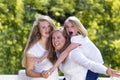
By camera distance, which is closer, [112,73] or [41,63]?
[112,73]

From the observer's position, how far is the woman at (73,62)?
114 inches

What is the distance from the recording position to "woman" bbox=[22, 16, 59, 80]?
301 centimetres

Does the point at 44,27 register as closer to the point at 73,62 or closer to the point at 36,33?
the point at 36,33

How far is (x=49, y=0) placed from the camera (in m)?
6.99

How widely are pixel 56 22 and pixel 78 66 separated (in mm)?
4069

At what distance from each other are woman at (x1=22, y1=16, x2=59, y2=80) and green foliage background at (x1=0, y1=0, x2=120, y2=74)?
3.79 m

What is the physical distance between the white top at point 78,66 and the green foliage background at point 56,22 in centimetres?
389

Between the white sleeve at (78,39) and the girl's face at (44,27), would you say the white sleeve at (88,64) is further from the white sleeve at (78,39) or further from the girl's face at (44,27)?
the girl's face at (44,27)

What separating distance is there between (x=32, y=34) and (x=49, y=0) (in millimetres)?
3948

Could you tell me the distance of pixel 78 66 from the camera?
2963mm

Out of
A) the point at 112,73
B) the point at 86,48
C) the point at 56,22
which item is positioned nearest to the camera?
the point at 112,73

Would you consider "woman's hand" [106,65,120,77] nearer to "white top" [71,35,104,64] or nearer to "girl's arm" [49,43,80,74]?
"white top" [71,35,104,64]

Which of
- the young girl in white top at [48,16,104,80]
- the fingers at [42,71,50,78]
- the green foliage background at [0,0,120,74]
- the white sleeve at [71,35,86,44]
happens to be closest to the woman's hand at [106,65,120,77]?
the young girl in white top at [48,16,104,80]

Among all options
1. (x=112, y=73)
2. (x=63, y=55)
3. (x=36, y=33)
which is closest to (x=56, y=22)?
(x=36, y=33)
